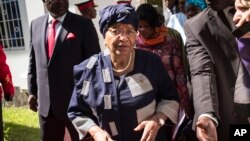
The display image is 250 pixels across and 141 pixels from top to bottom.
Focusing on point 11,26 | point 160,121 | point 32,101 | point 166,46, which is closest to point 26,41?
point 11,26

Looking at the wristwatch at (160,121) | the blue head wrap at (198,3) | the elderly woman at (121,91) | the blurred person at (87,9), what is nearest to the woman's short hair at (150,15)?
the blue head wrap at (198,3)

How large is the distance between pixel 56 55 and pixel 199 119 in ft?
6.34

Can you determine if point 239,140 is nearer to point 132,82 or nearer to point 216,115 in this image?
point 216,115

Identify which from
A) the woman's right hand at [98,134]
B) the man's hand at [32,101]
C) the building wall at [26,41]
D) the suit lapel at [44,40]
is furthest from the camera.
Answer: the building wall at [26,41]

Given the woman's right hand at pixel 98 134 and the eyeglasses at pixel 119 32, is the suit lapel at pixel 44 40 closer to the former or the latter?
the eyeglasses at pixel 119 32

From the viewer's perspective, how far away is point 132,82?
2.22 meters

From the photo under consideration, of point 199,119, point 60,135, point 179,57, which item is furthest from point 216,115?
point 60,135

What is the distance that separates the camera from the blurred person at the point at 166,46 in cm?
352

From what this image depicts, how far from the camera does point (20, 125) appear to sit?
6.49m

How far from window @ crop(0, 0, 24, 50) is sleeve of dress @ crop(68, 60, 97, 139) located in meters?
6.74

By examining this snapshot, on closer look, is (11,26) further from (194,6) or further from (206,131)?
(206,131)

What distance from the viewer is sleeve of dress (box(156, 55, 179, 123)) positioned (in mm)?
2271

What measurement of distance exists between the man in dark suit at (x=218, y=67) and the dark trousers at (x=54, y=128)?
73.5 inches

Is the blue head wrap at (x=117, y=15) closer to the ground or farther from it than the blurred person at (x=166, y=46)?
farther from it
